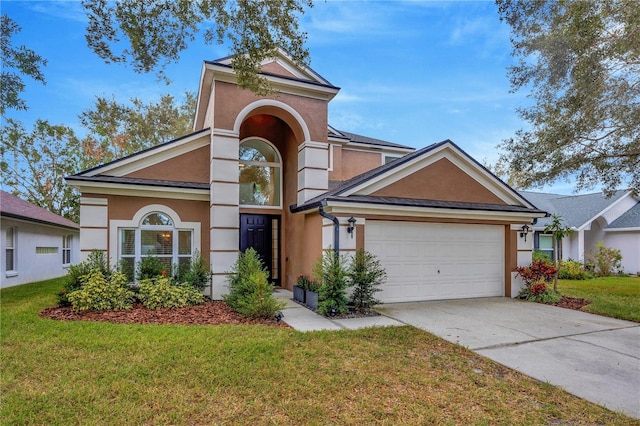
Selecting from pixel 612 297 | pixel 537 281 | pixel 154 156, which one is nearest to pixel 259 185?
pixel 154 156

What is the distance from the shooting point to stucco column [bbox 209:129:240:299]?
920 cm

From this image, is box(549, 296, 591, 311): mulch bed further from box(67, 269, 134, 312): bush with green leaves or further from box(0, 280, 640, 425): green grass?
box(67, 269, 134, 312): bush with green leaves

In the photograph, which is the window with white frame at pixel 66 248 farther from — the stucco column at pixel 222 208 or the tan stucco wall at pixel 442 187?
the tan stucco wall at pixel 442 187

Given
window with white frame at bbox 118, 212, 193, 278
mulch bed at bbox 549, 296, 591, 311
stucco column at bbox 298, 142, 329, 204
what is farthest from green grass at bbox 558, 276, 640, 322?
window with white frame at bbox 118, 212, 193, 278

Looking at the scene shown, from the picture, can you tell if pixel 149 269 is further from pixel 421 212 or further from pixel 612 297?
pixel 612 297

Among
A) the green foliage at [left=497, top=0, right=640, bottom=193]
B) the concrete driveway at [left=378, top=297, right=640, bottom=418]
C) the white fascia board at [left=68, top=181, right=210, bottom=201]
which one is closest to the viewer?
the concrete driveway at [left=378, top=297, right=640, bottom=418]

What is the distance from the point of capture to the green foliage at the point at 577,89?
24.1 ft

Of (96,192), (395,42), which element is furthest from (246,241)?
(395,42)

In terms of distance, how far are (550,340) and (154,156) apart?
10179 mm

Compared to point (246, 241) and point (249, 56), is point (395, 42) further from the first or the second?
point (246, 241)

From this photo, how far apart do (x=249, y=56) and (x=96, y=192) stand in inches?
221

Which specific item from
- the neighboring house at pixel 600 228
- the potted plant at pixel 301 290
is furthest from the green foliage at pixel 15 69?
the neighboring house at pixel 600 228

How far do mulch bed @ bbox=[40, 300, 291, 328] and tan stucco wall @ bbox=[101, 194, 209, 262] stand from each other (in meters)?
2.06

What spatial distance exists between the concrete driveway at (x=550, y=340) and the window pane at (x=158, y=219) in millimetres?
6308
